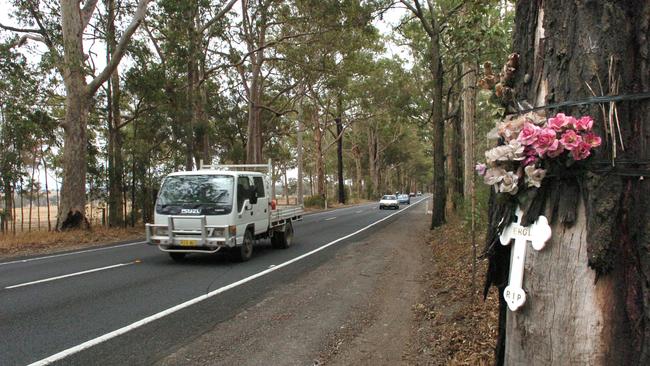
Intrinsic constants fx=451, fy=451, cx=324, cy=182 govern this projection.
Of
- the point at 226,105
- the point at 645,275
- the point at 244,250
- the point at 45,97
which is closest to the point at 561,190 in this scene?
the point at 645,275

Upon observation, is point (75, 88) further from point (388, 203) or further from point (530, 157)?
point (388, 203)

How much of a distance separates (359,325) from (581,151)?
4643 mm

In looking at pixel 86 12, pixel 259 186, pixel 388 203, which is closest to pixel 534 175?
pixel 259 186

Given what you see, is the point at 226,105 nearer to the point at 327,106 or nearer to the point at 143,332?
the point at 327,106

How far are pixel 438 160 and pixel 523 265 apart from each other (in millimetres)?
17629

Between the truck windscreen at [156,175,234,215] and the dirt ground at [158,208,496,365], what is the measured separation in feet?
9.61

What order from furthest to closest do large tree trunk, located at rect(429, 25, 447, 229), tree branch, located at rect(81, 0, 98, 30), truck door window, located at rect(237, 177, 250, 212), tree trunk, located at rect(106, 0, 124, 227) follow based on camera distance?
tree trunk, located at rect(106, 0, 124, 227)
large tree trunk, located at rect(429, 25, 447, 229)
tree branch, located at rect(81, 0, 98, 30)
truck door window, located at rect(237, 177, 250, 212)

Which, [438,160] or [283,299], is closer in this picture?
[283,299]

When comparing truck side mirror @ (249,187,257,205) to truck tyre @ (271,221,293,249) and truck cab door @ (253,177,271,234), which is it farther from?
truck tyre @ (271,221,293,249)

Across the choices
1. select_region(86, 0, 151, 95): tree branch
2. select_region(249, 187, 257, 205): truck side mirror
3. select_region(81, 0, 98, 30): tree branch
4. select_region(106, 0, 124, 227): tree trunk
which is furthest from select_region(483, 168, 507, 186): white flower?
select_region(106, 0, 124, 227): tree trunk

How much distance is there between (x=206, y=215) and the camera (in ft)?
34.0

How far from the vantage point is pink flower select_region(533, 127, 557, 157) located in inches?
73.2

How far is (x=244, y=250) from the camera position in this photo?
11125mm

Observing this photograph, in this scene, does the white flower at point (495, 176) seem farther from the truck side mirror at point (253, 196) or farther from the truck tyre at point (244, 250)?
the truck side mirror at point (253, 196)
